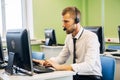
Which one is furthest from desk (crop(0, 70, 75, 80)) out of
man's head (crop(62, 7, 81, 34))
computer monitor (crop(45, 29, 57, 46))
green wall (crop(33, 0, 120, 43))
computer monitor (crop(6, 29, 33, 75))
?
green wall (crop(33, 0, 120, 43))

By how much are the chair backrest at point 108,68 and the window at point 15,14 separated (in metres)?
3.39

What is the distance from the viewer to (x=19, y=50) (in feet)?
5.62

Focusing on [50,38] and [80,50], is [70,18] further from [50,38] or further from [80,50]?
[50,38]

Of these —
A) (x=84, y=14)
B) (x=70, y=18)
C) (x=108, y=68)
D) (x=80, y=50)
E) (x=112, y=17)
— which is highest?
(x=84, y=14)

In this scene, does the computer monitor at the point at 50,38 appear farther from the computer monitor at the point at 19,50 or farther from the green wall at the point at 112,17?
the computer monitor at the point at 19,50

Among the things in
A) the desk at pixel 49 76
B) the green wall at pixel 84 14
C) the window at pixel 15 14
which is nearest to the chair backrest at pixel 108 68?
the desk at pixel 49 76

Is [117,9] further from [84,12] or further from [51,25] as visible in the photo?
[51,25]

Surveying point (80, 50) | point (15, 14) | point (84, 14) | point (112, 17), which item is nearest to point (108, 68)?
point (80, 50)

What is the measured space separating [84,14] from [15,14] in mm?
1803

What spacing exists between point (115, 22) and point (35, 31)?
6.26ft

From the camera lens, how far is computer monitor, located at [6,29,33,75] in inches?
64.2

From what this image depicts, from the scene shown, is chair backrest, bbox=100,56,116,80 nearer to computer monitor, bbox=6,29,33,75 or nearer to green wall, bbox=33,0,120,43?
computer monitor, bbox=6,29,33,75

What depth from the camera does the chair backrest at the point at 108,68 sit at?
201 centimetres

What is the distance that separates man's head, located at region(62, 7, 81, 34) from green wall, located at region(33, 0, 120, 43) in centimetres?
324
